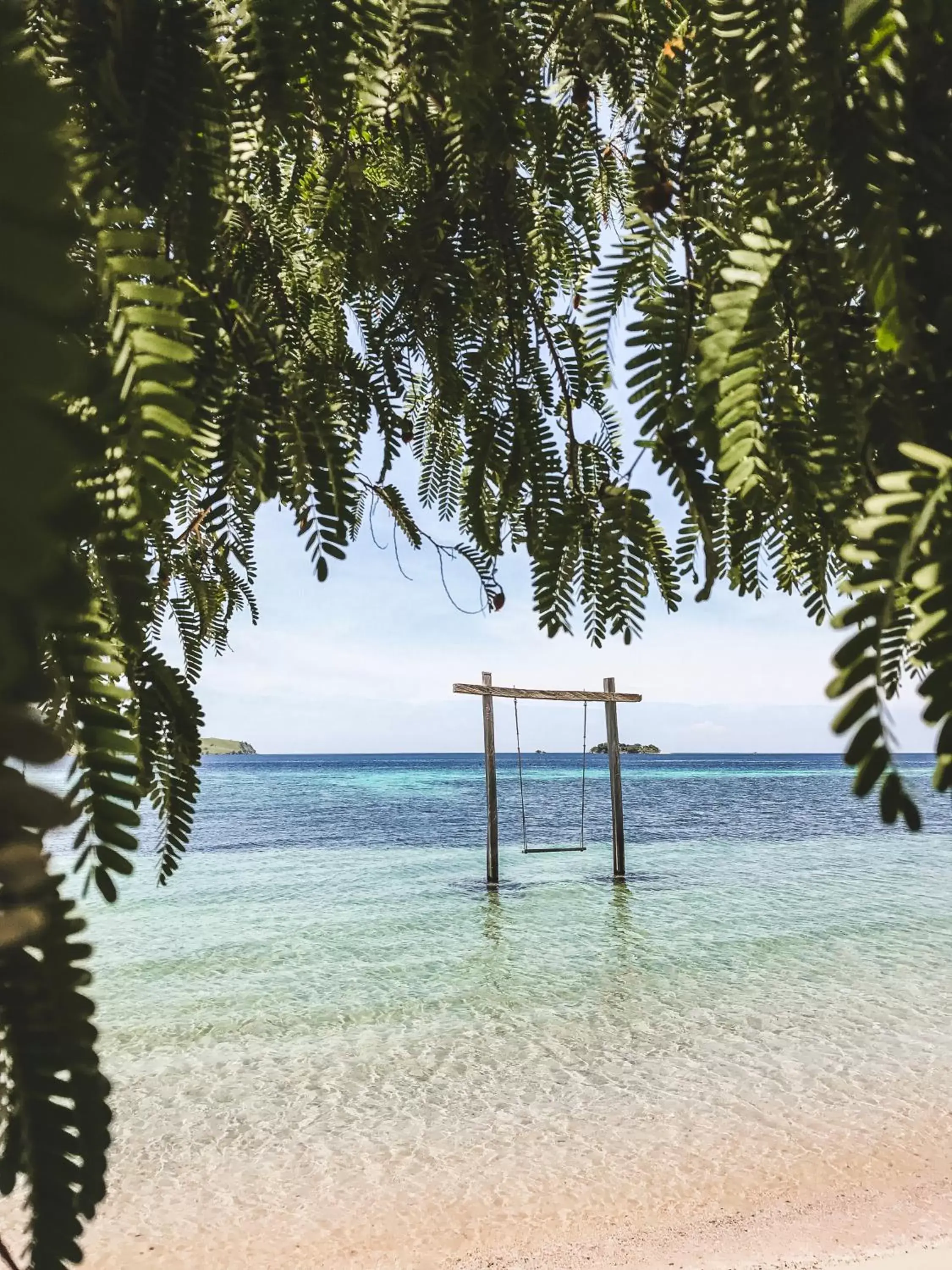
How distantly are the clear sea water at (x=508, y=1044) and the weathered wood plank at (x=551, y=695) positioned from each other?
234 cm

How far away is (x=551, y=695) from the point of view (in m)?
11.7

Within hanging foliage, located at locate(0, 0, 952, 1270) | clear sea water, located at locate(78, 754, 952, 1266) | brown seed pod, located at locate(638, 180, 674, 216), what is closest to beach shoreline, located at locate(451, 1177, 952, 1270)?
clear sea water, located at locate(78, 754, 952, 1266)

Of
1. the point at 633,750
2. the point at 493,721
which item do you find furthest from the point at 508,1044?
the point at 633,750

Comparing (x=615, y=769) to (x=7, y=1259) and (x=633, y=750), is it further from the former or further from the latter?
(x=633, y=750)

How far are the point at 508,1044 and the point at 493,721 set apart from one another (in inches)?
216

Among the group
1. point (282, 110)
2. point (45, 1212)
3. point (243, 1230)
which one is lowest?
point (243, 1230)

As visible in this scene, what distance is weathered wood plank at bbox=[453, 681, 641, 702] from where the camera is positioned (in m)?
11.2

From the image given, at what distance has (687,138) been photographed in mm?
562

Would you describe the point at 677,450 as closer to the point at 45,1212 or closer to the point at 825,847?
the point at 45,1212

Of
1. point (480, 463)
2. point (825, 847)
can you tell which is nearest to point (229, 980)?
point (480, 463)

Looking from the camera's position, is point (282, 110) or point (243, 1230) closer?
point (282, 110)

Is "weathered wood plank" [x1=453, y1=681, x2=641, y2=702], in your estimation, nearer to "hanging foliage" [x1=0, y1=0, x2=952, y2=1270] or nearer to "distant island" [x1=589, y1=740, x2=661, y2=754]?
"hanging foliage" [x1=0, y1=0, x2=952, y2=1270]

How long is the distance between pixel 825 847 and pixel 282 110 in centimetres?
1784

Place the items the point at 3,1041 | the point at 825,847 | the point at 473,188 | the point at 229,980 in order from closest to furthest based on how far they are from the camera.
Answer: the point at 3,1041
the point at 473,188
the point at 229,980
the point at 825,847
